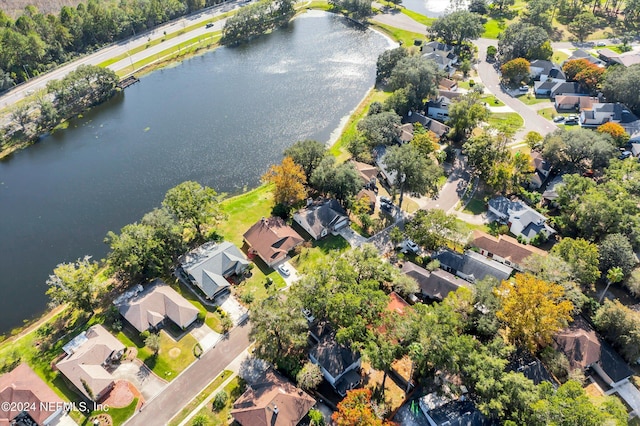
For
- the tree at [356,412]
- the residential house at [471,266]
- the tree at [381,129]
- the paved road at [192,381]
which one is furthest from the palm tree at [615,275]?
the paved road at [192,381]

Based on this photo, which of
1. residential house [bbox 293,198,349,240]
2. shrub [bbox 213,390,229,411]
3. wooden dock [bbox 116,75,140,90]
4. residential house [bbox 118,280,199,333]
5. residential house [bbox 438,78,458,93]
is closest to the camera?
shrub [bbox 213,390,229,411]

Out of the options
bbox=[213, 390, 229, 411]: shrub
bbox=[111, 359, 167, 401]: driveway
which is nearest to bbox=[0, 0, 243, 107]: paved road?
bbox=[111, 359, 167, 401]: driveway

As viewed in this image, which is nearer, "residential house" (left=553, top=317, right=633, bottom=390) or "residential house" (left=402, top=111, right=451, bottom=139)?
"residential house" (left=553, top=317, right=633, bottom=390)

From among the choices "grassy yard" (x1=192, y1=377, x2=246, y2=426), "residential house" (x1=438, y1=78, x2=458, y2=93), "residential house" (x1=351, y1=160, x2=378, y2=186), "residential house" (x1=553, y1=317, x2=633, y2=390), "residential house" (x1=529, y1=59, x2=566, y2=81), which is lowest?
"residential house" (x1=553, y1=317, x2=633, y2=390)

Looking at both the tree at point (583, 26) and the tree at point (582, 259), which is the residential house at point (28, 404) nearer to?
the tree at point (582, 259)

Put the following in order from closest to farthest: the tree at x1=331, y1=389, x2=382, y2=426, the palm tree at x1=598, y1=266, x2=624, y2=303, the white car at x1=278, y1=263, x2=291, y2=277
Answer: the tree at x1=331, y1=389, x2=382, y2=426 → the palm tree at x1=598, y1=266, x2=624, y2=303 → the white car at x1=278, y1=263, x2=291, y2=277

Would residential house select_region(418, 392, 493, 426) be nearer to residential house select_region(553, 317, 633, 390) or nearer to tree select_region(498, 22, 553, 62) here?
residential house select_region(553, 317, 633, 390)

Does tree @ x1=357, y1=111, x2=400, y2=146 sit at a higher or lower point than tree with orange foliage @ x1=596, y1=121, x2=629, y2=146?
higher

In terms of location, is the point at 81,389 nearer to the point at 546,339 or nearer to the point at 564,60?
the point at 546,339

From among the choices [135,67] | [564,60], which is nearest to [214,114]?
[135,67]
